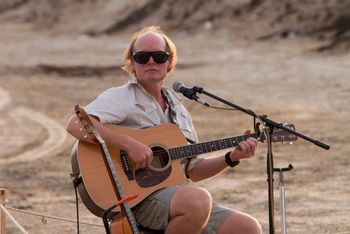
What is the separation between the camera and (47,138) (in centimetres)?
1516

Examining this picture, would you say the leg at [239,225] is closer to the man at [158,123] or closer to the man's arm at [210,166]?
the man at [158,123]

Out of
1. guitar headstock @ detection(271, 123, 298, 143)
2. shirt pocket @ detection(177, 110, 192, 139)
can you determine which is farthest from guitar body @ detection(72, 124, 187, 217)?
guitar headstock @ detection(271, 123, 298, 143)

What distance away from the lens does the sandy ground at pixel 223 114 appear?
10.1 metres

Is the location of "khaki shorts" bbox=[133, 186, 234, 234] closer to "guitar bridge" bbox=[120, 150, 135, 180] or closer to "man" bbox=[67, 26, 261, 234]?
"man" bbox=[67, 26, 261, 234]

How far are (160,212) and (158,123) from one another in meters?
0.66

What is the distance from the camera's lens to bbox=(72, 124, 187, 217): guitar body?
18.1 feet

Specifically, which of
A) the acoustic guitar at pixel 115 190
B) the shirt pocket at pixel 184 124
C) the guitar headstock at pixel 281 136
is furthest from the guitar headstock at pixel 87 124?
the guitar headstock at pixel 281 136

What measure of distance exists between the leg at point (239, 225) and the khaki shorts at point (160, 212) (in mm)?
30

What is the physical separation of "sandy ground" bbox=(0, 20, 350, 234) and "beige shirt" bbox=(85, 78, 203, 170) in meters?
2.63

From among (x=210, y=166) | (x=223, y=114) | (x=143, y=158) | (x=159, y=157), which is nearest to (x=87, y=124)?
(x=143, y=158)

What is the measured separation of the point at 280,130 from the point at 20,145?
942 cm

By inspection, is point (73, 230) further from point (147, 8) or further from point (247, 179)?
point (147, 8)

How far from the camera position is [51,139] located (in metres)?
15.0

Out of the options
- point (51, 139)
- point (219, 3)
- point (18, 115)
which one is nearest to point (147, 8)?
point (219, 3)
